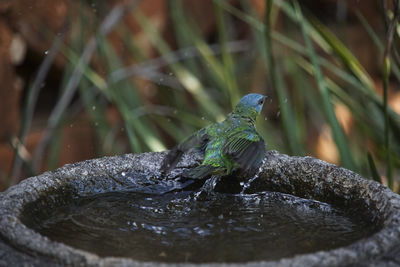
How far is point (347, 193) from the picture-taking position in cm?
119

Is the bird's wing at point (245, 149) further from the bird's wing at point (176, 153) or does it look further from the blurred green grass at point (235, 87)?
the blurred green grass at point (235, 87)

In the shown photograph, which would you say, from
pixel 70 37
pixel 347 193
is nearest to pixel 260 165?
pixel 347 193

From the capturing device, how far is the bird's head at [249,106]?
1604 mm

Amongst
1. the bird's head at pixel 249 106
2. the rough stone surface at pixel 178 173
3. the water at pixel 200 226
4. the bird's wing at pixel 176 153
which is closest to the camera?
the rough stone surface at pixel 178 173

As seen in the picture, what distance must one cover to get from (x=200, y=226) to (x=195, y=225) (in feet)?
0.04

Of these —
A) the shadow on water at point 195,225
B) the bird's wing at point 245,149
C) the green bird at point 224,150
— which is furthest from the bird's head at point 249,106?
the shadow on water at point 195,225

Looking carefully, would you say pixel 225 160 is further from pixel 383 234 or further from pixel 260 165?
pixel 383 234

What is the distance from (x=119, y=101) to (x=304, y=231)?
95cm

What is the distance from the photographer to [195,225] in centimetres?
118

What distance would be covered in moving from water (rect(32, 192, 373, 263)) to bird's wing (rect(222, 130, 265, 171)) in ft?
0.30

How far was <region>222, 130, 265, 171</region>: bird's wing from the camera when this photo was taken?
4.18 ft

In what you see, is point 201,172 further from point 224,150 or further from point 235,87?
point 235,87

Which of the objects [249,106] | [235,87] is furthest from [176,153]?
[235,87]

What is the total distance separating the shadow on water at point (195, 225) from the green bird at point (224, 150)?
7 cm
